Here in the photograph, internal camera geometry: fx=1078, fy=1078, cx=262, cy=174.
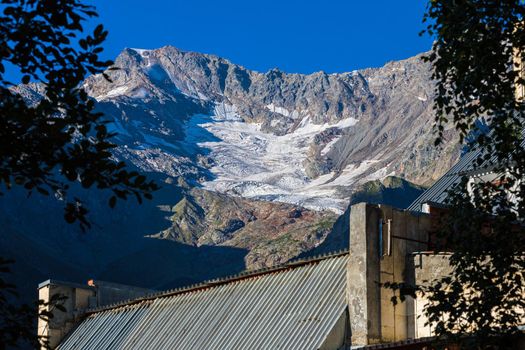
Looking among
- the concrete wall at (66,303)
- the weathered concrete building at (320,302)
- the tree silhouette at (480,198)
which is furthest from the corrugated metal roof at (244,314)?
the tree silhouette at (480,198)

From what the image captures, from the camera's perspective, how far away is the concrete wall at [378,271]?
25.6m

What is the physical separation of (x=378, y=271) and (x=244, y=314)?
482cm

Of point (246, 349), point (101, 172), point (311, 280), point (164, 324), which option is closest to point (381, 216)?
point (311, 280)

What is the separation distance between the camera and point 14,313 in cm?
1062

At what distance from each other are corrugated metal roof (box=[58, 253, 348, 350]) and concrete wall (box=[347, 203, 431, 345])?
64cm

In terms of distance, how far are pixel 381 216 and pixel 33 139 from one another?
16.6m

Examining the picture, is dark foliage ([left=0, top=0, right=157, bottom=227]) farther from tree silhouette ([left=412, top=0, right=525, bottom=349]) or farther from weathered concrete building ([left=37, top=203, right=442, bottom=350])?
weathered concrete building ([left=37, top=203, right=442, bottom=350])

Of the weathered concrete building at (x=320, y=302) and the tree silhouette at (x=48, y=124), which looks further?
the weathered concrete building at (x=320, y=302)

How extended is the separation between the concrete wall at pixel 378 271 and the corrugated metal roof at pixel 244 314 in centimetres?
64

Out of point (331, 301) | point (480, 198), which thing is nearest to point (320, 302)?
point (331, 301)

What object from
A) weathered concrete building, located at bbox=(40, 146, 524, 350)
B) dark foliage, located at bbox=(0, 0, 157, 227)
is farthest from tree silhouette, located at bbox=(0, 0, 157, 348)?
weathered concrete building, located at bbox=(40, 146, 524, 350)

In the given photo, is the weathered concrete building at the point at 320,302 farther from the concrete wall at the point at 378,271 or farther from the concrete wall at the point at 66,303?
the concrete wall at the point at 66,303

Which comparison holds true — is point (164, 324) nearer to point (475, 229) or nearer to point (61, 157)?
point (475, 229)

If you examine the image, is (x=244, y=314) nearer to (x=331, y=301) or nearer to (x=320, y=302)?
(x=320, y=302)
